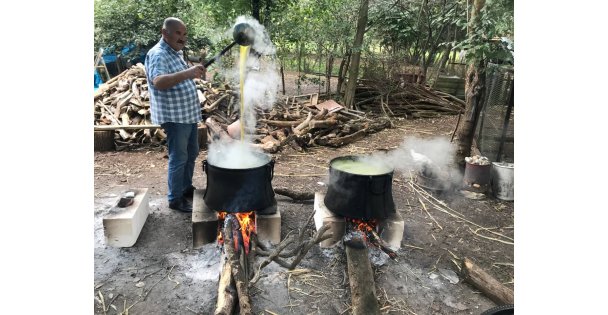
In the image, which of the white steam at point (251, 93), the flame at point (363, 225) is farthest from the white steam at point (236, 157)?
the flame at point (363, 225)

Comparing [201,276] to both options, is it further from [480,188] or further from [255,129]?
[255,129]

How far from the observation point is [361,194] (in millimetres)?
3623

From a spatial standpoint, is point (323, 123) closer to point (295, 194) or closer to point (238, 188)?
point (295, 194)

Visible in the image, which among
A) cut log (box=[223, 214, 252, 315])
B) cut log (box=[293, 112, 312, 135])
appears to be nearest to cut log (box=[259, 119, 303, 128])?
cut log (box=[293, 112, 312, 135])

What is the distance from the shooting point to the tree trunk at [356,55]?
1010 centimetres

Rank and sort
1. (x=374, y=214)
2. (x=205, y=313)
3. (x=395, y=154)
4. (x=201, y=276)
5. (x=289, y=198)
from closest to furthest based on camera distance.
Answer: (x=205, y=313)
(x=201, y=276)
(x=374, y=214)
(x=289, y=198)
(x=395, y=154)

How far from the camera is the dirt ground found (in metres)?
3.10

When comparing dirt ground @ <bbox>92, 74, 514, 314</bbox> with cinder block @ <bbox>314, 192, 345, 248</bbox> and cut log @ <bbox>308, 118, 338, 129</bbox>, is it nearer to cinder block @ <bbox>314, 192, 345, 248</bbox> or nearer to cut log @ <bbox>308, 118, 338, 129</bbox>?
cinder block @ <bbox>314, 192, 345, 248</bbox>

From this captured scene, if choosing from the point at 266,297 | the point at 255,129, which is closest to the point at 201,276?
the point at 266,297

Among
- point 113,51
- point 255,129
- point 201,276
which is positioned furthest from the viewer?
point 113,51

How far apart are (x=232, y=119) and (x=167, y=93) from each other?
4.69m

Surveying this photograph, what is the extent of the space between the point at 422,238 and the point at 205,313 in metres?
2.57

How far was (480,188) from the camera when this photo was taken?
18.8ft

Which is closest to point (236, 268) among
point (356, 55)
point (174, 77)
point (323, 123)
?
point (174, 77)
